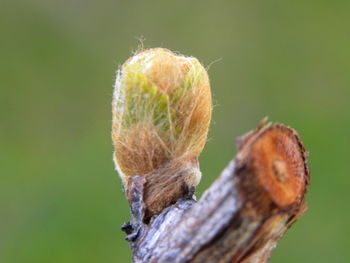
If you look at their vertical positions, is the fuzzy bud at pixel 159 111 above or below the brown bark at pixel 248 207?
above

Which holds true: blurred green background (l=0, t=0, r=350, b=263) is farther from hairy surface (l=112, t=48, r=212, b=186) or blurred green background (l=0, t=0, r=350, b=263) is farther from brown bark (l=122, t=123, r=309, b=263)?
brown bark (l=122, t=123, r=309, b=263)

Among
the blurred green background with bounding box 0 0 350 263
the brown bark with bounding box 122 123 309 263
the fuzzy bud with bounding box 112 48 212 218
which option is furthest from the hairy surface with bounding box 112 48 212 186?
the blurred green background with bounding box 0 0 350 263

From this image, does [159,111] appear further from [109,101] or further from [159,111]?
[109,101]

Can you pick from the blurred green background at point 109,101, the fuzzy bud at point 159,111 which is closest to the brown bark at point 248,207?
the fuzzy bud at point 159,111

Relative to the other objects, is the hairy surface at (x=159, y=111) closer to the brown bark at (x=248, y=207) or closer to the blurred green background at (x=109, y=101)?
the brown bark at (x=248, y=207)

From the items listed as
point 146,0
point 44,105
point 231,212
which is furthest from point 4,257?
point 231,212

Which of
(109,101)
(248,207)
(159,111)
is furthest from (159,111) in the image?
(109,101)
